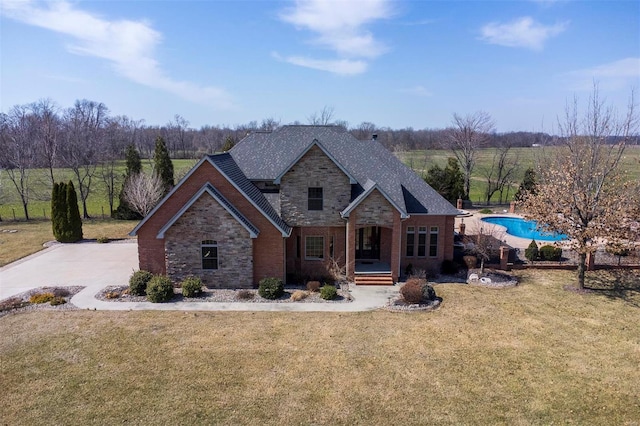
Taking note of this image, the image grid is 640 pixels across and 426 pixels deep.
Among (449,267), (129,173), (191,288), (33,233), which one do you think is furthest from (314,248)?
(33,233)

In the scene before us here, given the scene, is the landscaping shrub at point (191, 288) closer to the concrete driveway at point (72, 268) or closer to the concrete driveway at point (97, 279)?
the concrete driveway at point (97, 279)

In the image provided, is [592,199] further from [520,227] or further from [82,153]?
[82,153]

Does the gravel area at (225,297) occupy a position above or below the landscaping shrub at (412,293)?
below

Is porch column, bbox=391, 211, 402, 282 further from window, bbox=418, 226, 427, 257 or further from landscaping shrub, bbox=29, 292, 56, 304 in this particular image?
landscaping shrub, bbox=29, 292, 56, 304

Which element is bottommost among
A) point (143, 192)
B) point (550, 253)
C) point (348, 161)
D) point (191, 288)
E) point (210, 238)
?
point (191, 288)

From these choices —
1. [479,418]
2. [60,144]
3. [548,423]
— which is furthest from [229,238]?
[60,144]

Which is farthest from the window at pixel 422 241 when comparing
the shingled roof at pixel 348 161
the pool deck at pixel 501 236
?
the pool deck at pixel 501 236
